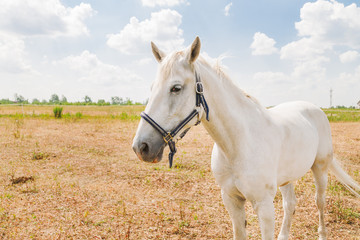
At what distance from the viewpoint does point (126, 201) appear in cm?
441

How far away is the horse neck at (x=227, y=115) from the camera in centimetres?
184

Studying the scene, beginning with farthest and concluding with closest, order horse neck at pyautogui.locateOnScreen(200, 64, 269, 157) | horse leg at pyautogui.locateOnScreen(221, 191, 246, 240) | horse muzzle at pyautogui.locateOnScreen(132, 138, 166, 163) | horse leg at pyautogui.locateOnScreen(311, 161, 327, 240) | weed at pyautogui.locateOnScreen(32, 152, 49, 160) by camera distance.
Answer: weed at pyautogui.locateOnScreen(32, 152, 49, 160) → horse leg at pyautogui.locateOnScreen(311, 161, 327, 240) → horse leg at pyautogui.locateOnScreen(221, 191, 246, 240) → horse neck at pyautogui.locateOnScreen(200, 64, 269, 157) → horse muzzle at pyautogui.locateOnScreen(132, 138, 166, 163)

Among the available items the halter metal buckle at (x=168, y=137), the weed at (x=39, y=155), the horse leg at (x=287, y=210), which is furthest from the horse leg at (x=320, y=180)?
the weed at (x=39, y=155)

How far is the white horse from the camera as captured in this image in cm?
161

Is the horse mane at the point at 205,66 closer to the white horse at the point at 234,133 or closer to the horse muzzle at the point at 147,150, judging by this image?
the white horse at the point at 234,133

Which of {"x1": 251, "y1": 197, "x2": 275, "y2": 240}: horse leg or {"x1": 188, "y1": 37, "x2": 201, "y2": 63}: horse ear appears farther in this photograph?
{"x1": 251, "y1": 197, "x2": 275, "y2": 240}: horse leg

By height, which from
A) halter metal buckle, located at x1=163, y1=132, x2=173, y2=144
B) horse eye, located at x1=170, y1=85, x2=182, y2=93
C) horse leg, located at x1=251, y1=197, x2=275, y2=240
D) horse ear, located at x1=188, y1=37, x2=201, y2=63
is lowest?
horse leg, located at x1=251, y1=197, x2=275, y2=240

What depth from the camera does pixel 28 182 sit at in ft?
17.6

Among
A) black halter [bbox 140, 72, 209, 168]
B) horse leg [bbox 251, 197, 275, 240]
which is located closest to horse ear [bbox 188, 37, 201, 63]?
black halter [bbox 140, 72, 209, 168]

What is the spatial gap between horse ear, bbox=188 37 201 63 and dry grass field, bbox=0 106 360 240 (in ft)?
8.82

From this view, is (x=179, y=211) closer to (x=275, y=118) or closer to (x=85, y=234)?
(x=85, y=234)

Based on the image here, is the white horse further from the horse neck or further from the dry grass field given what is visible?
the dry grass field

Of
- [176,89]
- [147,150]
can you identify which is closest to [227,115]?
[176,89]

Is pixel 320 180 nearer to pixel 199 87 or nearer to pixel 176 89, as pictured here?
pixel 199 87
